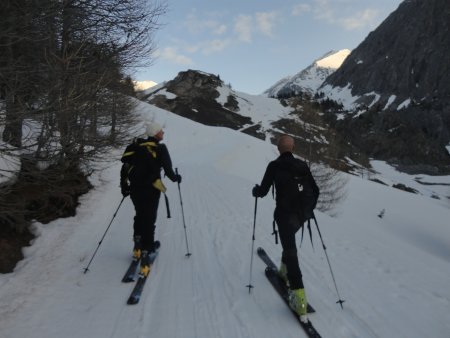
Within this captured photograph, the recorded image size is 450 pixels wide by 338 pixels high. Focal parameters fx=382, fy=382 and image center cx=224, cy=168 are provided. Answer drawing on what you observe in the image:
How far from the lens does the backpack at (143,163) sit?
6324 millimetres

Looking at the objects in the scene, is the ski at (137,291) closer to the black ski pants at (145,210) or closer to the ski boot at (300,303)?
the black ski pants at (145,210)

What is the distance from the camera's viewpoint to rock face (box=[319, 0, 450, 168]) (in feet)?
321

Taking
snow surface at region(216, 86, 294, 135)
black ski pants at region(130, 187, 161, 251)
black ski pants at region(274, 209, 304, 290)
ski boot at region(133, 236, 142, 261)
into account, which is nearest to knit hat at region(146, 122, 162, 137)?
black ski pants at region(130, 187, 161, 251)

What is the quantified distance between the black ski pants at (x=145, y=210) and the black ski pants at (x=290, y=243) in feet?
7.45

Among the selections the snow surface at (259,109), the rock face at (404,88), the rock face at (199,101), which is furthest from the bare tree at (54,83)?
the rock face at (404,88)

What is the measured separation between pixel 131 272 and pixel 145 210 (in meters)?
1.03

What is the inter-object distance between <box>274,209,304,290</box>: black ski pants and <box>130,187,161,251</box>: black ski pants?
7.45 ft

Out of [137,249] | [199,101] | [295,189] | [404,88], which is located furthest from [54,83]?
[404,88]

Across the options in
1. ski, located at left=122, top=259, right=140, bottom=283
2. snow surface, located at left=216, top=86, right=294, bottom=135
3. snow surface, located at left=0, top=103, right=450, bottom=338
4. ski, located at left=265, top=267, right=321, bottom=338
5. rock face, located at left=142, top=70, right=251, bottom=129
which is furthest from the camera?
snow surface, located at left=216, top=86, right=294, bottom=135

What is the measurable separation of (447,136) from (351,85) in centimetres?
7376

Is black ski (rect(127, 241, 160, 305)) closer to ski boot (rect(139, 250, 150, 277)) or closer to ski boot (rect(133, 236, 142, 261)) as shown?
ski boot (rect(139, 250, 150, 277))

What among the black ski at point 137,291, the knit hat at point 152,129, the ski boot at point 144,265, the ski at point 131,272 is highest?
the knit hat at point 152,129

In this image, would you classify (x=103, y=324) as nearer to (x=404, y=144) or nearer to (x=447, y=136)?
(x=404, y=144)

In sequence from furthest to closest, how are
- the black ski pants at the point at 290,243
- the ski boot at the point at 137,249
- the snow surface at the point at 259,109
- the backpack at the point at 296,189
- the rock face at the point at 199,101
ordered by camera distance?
the snow surface at the point at 259,109 → the rock face at the point at 199,101 → the ski boot at the point at 137,249 → the backpack at the point at 296,189 → the black ski pants at the point at 290,243
